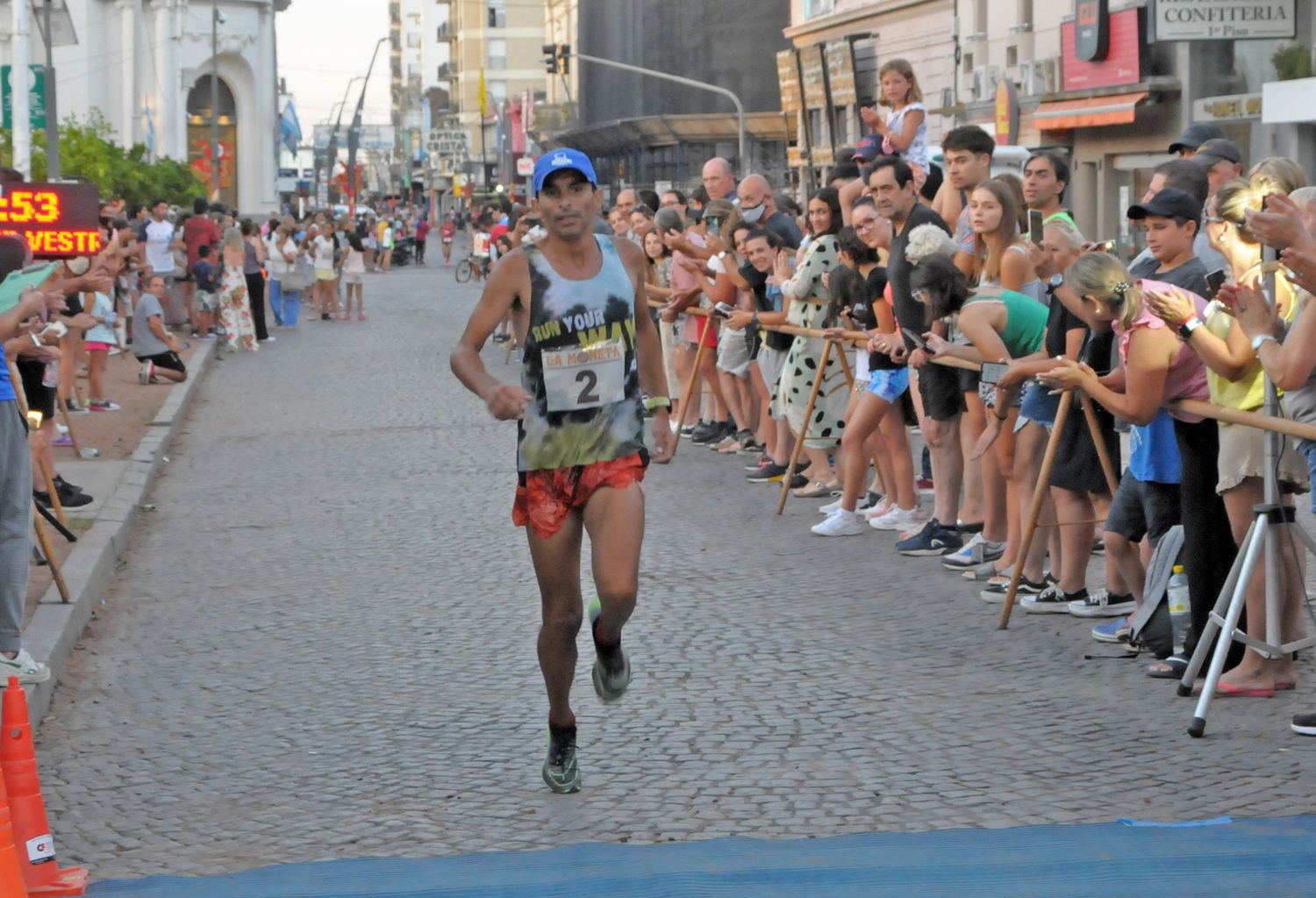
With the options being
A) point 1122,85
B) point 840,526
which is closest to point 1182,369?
point 840,526

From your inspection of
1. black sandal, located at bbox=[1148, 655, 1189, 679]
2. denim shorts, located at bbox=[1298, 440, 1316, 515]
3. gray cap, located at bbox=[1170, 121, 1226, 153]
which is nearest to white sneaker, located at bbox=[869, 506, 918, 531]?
gray cap, located at bbox=[1170, 121, 1226, 153]

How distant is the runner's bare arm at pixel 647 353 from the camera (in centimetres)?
626

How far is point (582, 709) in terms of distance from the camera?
Answer: 7.21 metres

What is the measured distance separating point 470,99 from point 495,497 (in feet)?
439

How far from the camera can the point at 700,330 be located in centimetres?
1522

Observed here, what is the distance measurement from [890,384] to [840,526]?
866mm

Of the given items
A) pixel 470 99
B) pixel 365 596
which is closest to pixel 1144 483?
pixel 365 596

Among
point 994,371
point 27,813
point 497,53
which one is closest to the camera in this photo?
point 27,813

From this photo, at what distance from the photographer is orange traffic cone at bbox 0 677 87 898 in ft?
16.7

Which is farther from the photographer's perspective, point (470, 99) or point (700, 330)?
Answer: point (470, 99)

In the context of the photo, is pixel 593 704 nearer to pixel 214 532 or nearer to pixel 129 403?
pixel 214 532

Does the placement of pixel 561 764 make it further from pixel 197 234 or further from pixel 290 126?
pixel 290 126

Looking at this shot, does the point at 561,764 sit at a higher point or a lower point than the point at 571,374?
lower

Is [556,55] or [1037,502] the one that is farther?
[556,55]
